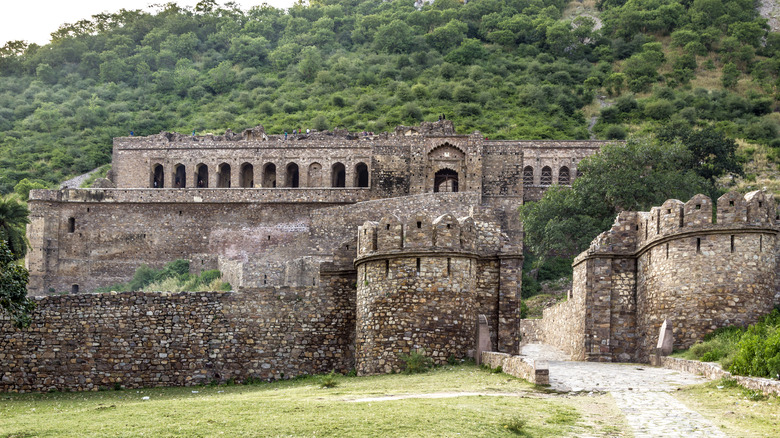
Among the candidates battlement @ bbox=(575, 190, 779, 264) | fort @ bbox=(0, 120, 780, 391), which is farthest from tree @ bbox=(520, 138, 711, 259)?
battlement @ bbox=(575, 190, 779, 264)

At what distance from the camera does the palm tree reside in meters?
41.1

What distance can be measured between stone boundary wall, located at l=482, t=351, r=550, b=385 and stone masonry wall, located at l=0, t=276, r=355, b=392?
4722 millimetres

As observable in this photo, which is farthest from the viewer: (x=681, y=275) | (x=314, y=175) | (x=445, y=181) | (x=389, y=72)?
(x=389, y=72)

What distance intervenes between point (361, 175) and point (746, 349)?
155 feet

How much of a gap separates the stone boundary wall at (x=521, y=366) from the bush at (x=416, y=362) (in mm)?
1265

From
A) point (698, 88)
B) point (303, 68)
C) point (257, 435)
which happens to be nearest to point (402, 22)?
point (303, 68)

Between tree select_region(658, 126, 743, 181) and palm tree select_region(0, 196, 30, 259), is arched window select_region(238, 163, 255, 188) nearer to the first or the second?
palm tree select_region(0, 196, 30, 259)

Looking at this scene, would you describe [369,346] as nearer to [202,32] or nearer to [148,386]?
[148,386]

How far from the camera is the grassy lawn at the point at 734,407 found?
1551 centimetres

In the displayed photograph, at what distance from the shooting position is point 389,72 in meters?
121

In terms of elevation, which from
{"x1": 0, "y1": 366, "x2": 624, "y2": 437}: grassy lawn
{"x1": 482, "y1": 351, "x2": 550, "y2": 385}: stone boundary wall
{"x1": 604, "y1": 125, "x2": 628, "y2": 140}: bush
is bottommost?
{"x1": 0, "y1": 366, "x2": 624, "y2": 437}: grassy lawn

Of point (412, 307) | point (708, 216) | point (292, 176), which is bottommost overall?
point (412, 307)

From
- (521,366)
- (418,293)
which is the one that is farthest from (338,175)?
(521,366)

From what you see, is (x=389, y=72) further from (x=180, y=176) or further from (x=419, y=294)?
(x=419, y=294)
